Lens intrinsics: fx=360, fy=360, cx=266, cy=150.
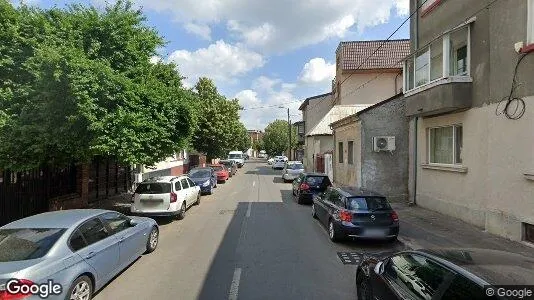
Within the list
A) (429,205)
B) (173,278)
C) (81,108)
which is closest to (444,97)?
(429,205)

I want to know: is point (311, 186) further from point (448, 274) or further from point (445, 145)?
point (448, 274)

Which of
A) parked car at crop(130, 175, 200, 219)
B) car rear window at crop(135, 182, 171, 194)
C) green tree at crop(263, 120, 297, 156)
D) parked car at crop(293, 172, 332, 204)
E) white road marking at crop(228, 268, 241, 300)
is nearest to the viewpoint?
white road marking at crop(228, 268, 241, 300)

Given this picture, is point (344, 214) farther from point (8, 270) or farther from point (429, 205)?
point (8, 270)

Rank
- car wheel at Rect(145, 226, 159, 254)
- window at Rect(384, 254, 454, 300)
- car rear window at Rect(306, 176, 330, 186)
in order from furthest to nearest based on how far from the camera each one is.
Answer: car rear window at Rect(306, 176, 330, 186) < car wheel at Rect(145, 226, 159, 254) < window at Rect(384, 254, 454, 300)

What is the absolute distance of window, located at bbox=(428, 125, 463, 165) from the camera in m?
11.5

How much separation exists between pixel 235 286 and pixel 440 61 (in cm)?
1020

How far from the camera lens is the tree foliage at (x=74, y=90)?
907 cm

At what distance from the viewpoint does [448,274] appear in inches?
138

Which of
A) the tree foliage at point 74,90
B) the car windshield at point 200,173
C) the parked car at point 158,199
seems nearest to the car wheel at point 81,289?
the tree foliage at point 74,90

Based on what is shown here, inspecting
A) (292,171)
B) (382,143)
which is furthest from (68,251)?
(292,171)

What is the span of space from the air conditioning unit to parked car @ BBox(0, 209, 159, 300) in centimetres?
1109

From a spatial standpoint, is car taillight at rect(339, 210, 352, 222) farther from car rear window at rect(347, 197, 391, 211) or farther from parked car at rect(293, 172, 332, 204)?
parked car at rect(293, 172, 332, 204)

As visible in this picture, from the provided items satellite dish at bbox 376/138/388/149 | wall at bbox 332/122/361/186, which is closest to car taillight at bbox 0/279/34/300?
satellite dish at bbox 376/138/388/149

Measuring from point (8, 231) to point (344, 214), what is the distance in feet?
22.2
